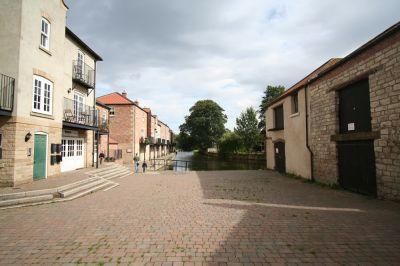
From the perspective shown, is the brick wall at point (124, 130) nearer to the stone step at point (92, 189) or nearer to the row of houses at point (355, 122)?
the stone step at point (92, 189)

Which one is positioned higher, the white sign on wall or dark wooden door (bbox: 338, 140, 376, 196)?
the white sign on wall

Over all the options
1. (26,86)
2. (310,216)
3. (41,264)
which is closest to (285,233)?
(310,216)

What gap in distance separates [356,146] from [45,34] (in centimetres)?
1481

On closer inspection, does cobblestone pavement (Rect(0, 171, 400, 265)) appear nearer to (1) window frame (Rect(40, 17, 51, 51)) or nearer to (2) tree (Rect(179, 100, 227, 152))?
(1) window frame (Rect(40, 17, 51, 51))

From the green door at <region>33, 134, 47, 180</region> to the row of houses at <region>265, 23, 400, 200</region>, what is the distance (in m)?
13.6

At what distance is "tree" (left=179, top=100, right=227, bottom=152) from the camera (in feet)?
179

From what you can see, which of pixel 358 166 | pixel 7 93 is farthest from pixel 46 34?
pixel 358 166

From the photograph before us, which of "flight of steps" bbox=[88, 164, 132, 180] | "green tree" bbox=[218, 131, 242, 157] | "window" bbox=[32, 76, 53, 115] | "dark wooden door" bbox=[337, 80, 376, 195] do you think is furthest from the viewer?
"green tree" bbox=[218, 131, 242, 157]

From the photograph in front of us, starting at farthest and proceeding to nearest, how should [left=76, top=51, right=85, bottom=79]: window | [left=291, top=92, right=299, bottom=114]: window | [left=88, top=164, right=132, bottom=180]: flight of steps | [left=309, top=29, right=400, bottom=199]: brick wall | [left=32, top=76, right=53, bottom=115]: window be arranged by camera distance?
[left=76, top=51, right=85, bottom=79]: window < [left=291, top=92, right=299, bottom=114]: window < [left=88, top=164, right=132, bottom=180]: flight of steps < [left=32, top=76, right=53, bottom=115]: window < [left=309, top=29, right=400, bottom=199]: brick wall

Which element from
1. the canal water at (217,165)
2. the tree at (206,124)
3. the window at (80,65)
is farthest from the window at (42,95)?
the tree at (206,124)

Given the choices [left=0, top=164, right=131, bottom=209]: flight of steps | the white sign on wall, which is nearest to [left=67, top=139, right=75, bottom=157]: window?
the white sign on wall

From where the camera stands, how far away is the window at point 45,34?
12117mm

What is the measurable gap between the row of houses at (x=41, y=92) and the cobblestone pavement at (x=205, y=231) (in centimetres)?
422

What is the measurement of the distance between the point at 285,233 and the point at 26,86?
38.2ft
